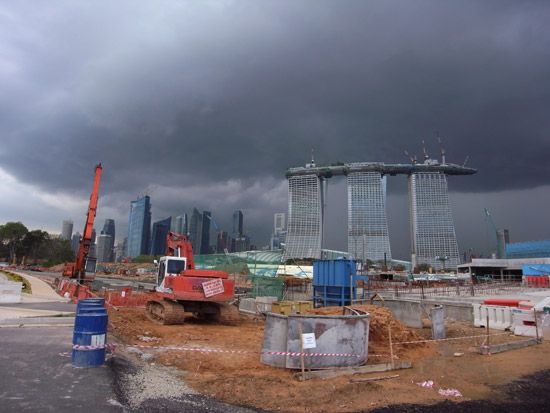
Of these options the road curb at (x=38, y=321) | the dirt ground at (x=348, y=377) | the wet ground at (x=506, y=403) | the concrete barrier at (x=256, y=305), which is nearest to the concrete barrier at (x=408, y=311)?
the dirt ground at (x=348, y=377)

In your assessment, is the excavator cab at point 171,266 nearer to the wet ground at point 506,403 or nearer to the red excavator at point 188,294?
the red excavator at point 188,294

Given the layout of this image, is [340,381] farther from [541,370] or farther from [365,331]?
[541,370]

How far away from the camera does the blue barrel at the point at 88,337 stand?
23.2ft

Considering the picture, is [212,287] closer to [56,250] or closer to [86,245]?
[86,245]

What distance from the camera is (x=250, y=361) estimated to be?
9.76 m

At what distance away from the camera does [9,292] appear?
1844 cm

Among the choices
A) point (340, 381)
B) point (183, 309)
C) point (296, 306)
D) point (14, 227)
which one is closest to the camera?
point (340, 381)

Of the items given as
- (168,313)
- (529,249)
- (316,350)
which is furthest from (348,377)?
(529,249)

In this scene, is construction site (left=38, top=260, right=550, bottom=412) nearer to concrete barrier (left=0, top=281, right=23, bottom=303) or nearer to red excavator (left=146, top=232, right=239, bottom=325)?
red excavator (left=146, top=232, right=239, bottom=325)

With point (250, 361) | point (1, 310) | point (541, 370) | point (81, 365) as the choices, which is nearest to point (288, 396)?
point (250, 361)

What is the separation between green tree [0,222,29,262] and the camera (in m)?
118

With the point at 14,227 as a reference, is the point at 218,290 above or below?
below

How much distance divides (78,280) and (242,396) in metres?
26.2

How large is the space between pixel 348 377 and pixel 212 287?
31.5 ft
